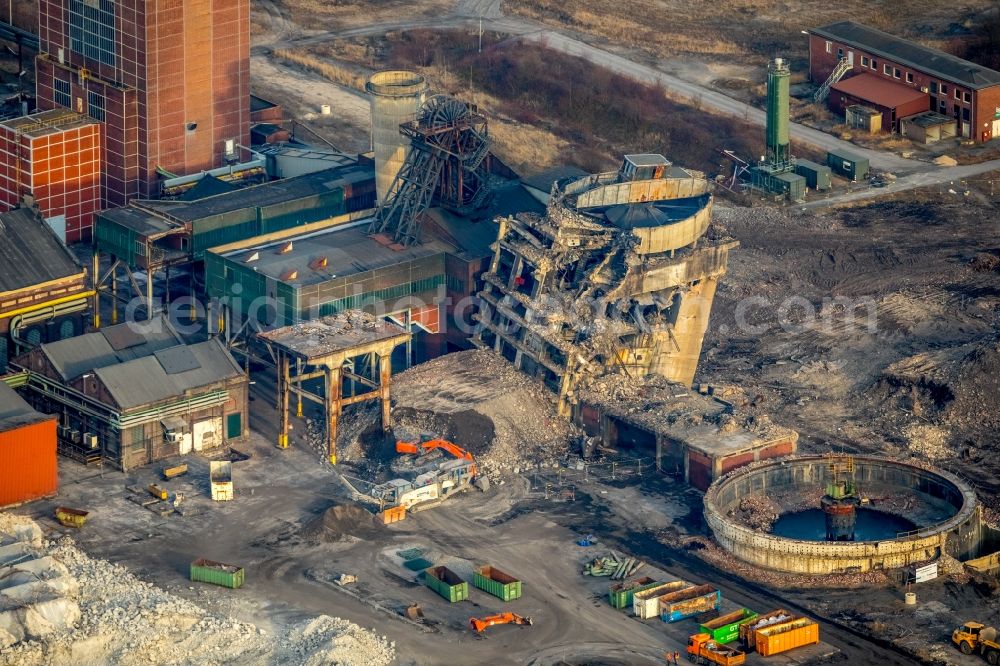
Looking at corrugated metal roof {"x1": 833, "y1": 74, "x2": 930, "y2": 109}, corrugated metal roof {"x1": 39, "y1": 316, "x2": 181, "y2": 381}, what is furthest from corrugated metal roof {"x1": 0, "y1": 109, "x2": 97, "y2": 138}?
corrugated metal roof {"x1": 833, "y1": 74, "x2": 930, "y2": 109}

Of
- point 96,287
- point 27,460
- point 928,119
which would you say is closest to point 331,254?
point 96,287

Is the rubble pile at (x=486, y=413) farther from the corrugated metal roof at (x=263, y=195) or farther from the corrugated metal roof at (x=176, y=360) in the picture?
the corrugated metal roof at (x=263, y=195)

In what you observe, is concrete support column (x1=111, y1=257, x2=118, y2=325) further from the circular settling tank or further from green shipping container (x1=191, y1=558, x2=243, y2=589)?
the circular settling tank

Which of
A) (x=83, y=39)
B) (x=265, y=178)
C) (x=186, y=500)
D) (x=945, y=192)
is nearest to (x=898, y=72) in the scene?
(x=945, y=192)

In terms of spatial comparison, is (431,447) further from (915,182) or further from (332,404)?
(915,182)

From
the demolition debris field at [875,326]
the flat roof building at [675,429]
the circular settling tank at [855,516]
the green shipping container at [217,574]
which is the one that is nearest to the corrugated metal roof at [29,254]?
the green shipping container at [217,574]

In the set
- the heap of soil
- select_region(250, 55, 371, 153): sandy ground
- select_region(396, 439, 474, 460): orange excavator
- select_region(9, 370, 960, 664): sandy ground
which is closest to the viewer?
select_region(9, 370, 960, 664): sandy ground

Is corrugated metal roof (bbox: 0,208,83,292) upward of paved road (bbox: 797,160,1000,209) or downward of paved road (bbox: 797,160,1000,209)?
upward

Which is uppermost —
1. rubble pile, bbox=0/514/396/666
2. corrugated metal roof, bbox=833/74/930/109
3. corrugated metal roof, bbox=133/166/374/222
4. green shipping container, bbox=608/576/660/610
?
corrugated metal roof, bbox=833/74/930/109
